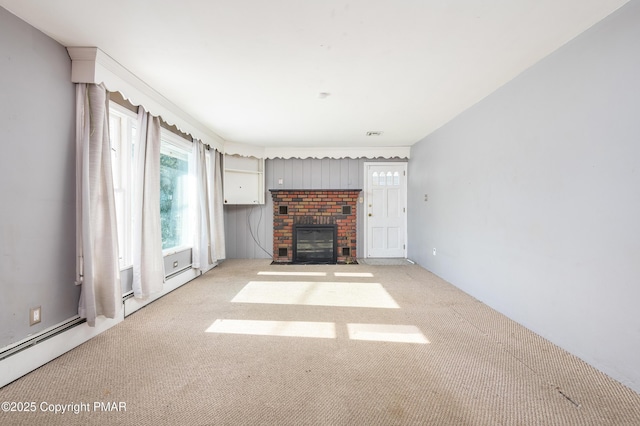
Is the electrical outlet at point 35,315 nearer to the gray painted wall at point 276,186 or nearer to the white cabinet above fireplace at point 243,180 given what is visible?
the white cabinet above fireplace at point 243,180

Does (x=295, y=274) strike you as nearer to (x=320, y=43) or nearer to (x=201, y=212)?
(x=201, y=212)

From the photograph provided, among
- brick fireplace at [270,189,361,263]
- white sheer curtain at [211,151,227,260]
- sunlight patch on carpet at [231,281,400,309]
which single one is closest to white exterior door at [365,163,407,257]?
brick fireplace at [270,189,361,263]

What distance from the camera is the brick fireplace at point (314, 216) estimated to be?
219 inches

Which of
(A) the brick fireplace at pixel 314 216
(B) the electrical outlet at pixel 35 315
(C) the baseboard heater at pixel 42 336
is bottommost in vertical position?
A: (C) the baseboard heater at pixel 42 336

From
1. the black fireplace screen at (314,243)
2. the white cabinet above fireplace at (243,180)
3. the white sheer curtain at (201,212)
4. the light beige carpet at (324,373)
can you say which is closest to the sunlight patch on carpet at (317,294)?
the light beige carpet at (324,373)

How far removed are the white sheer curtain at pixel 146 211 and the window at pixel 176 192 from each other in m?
0.48

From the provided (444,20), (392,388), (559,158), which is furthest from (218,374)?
(559,158)

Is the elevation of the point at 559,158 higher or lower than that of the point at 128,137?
lower

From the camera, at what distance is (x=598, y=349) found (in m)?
1.79

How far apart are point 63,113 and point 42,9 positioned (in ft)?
2.25

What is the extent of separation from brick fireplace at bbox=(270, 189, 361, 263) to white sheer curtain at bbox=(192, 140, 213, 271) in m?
1.52

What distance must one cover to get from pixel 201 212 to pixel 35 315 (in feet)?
8.15

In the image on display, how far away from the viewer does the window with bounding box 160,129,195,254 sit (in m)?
3.58

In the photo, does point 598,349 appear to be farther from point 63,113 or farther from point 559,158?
point 63,113
